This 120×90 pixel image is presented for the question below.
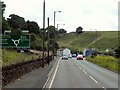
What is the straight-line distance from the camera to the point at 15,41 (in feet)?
136

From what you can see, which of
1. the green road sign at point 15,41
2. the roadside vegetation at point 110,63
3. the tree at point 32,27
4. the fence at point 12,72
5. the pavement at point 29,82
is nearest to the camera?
the fence at point 12,72

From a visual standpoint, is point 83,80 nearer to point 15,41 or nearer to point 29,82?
point 29,82

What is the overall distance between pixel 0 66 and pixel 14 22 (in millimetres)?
72624

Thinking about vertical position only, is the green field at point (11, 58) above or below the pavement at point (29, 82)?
above

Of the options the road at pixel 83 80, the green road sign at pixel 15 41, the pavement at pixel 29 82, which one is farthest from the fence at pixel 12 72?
the green road sign at pixel 15 41

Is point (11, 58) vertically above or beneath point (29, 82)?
above

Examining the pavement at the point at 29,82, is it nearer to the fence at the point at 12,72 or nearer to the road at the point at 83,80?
the fence at the point at 12,72

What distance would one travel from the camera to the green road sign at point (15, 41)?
3941cm

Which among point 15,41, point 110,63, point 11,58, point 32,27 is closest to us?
point 11,58

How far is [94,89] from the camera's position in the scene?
78.7 feet

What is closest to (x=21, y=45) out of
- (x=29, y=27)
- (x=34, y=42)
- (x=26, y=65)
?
(x=26, y=65)

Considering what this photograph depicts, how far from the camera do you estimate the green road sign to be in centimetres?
3941

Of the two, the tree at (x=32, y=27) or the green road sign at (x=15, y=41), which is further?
the tree at (x=32, y=27)

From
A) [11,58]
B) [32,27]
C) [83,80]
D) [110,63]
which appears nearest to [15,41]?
[11,58]
